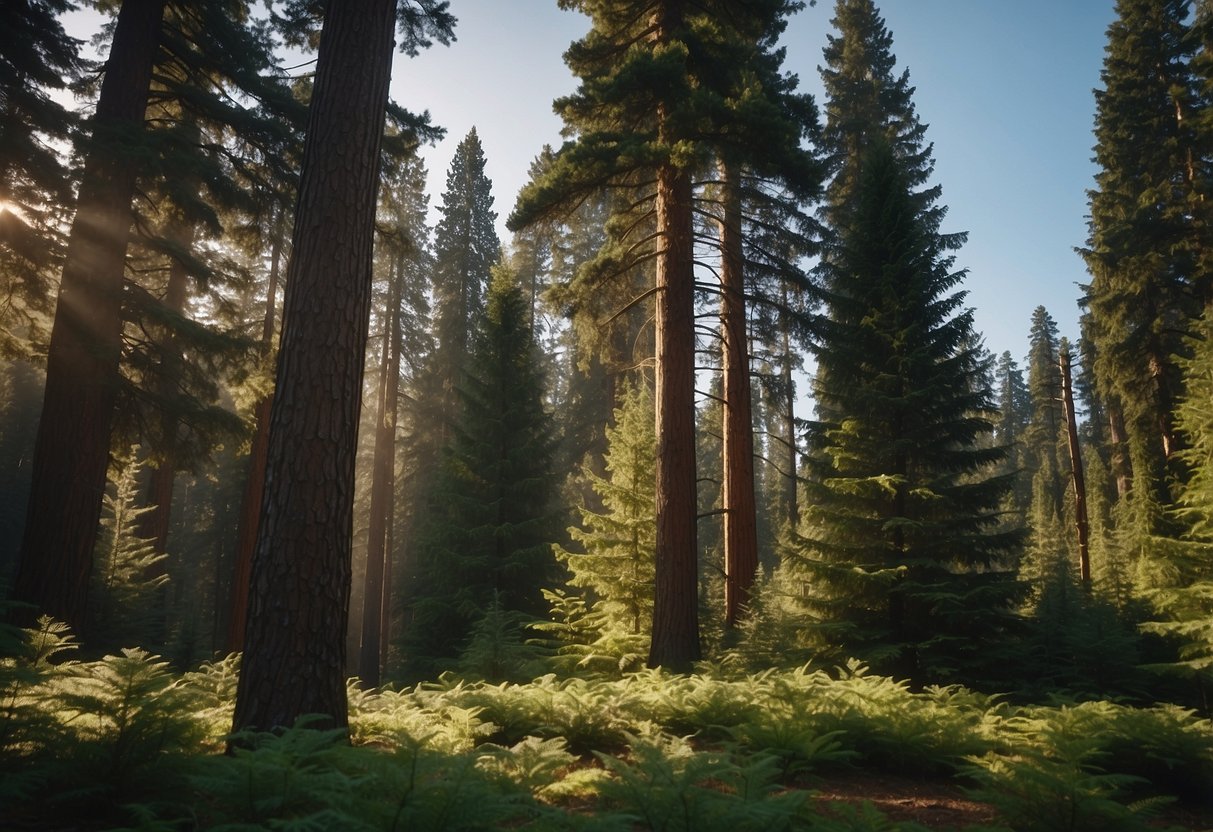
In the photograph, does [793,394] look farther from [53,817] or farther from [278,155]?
[53,817]

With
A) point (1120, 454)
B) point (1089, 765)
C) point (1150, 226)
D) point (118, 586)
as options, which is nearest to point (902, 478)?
point (1089, 765)

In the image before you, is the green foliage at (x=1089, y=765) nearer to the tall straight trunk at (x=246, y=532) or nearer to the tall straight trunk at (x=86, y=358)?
the tall straight trunk at (x=86, y=358)

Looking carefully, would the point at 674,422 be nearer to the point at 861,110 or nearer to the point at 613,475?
the point at 613,475

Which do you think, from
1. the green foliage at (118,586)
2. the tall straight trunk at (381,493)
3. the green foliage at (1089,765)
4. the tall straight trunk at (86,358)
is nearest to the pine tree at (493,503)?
the green foliage at (118,586)

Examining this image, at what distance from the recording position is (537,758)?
11.9ft

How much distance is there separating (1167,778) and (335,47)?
9.22m

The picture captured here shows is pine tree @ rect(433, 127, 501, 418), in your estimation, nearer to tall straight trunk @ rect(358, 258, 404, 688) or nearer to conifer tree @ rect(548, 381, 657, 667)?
tall straight trunk @ rect(358, 258, 404, 688)

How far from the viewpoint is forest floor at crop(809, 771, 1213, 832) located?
4.05 metres

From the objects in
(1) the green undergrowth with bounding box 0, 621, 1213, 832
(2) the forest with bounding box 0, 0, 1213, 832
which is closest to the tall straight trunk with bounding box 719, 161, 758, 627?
(2) the forest with bounding box 0, 0, 1213, 832

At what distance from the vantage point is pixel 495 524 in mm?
15430

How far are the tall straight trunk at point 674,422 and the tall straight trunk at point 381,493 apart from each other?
15.2 metres

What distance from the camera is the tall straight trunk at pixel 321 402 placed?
14.1 feet

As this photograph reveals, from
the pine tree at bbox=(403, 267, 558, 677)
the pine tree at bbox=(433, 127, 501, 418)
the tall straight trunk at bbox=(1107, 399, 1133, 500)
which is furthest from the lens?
the pine tree at bbox=(433, 127, 501, 418)

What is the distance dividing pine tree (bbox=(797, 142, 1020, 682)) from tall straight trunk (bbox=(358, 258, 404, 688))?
54.5ft
